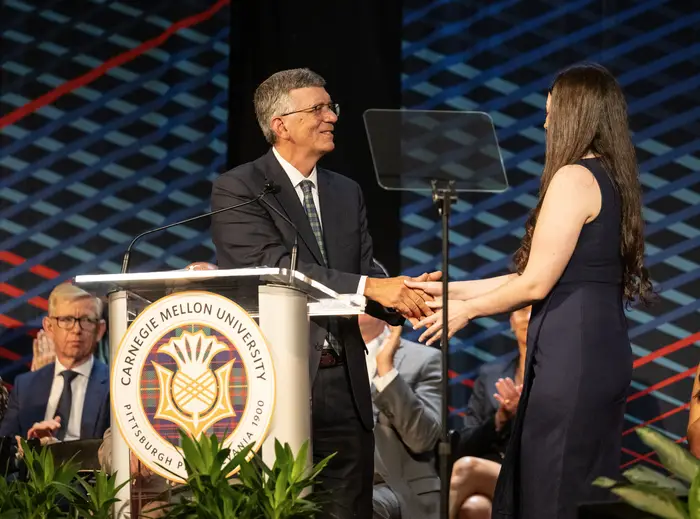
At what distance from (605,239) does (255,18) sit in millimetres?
3109

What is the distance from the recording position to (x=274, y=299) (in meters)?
2.47

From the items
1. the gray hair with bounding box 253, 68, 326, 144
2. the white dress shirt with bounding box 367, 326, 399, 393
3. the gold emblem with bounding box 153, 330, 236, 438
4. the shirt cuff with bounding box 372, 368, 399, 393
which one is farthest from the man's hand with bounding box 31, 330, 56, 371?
the gold emblem with bounding box 153, 330, 236, 438

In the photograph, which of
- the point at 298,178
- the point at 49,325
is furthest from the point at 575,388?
the point at 49,325

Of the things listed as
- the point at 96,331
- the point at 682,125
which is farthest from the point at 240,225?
the point at 682,125

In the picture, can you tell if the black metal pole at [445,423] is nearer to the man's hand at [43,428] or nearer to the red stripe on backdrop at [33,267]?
the man's hand at [43,428]

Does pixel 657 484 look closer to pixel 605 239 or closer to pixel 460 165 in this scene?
pixel 605 239

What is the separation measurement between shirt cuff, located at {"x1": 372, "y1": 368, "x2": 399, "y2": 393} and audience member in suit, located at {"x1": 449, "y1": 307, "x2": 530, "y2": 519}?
0.49 metres

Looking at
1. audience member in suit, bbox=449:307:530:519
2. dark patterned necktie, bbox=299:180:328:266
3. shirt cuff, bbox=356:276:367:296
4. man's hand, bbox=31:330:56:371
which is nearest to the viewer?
shirt cuff, bbox=356:276:367:296

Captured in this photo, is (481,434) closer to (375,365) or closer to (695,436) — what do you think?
(375,365)

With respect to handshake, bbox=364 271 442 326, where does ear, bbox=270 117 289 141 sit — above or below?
above

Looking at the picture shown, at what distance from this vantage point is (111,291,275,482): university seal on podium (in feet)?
8.00

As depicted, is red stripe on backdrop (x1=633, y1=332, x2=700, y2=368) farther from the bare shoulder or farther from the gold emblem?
the gold emblem

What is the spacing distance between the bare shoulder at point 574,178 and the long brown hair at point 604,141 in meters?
0.05

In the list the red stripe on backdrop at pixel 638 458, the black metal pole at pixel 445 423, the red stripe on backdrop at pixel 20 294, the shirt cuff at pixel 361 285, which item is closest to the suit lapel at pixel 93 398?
the red stripe on backdrop at pixel 20 294
